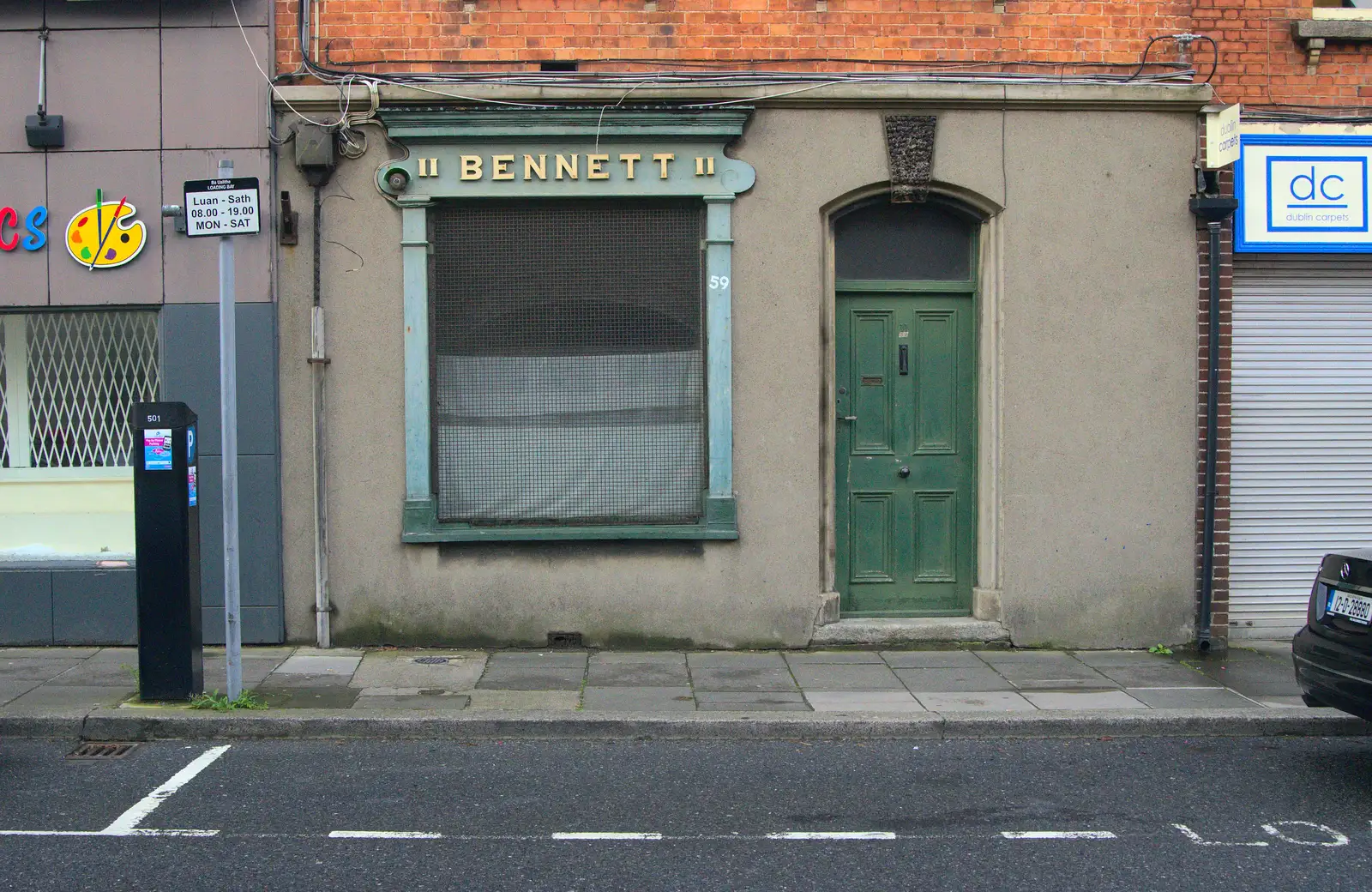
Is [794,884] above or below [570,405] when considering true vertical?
below

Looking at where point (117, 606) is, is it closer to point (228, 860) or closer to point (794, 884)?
point (228, 860)

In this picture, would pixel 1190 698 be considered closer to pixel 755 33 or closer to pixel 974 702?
pixel 974 702

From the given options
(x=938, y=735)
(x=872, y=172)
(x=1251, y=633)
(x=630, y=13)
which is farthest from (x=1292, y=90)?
(x=938, y=735)

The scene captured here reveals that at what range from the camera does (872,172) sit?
8617mm

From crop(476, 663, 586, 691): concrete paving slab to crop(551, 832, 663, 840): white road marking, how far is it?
2295 millimetres

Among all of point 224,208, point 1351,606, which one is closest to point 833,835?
point 1351,606

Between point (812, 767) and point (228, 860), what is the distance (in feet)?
9.39

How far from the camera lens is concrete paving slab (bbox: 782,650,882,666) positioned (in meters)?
8.30

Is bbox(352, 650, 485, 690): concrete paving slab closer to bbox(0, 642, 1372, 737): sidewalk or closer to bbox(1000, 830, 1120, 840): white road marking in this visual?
bbox(0, 642, 1372, 737): sidewalk

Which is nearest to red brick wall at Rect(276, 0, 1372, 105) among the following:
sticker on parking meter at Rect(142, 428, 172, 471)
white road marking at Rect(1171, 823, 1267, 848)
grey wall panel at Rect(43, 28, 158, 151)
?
grey wall panel at Rect(43, 28, 158, 151)

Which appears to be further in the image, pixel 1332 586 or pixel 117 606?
pixel 117 606

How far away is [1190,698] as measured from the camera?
289 inches

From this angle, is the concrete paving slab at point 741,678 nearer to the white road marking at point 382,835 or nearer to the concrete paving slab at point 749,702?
the concrete paving slab at point 749,702

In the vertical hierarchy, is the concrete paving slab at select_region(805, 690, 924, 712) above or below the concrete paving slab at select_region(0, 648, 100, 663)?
below
